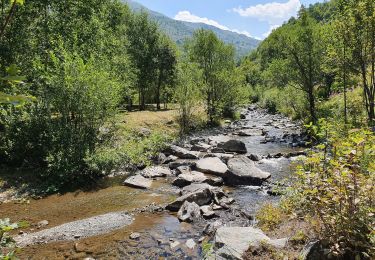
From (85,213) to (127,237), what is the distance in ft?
11.8

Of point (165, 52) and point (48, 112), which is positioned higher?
point (165, 52)

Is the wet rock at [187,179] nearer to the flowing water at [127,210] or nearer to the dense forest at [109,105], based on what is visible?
the flowing water at [127,210]

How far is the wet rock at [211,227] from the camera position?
12316 millimetres

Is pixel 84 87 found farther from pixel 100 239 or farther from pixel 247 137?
pixel 247 137

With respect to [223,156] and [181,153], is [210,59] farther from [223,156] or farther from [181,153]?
[223,156]

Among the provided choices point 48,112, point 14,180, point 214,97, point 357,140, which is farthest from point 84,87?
point 214,97

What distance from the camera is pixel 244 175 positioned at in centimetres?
1908

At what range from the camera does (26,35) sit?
75.9 feet

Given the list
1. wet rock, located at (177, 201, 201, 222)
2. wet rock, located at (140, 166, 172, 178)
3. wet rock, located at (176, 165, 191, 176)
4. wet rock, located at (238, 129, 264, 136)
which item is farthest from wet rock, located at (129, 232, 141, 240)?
wet rock, located at (238, 129, 264, 136)

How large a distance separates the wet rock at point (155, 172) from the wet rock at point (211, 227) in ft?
27.3

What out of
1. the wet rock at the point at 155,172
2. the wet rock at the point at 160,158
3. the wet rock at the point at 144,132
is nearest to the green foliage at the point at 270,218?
the wet rock at the point at 155,172

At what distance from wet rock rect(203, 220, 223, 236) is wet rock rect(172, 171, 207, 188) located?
19.3 feet

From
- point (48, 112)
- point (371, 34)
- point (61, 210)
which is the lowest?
point (61, 210)

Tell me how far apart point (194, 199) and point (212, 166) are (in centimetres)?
618
